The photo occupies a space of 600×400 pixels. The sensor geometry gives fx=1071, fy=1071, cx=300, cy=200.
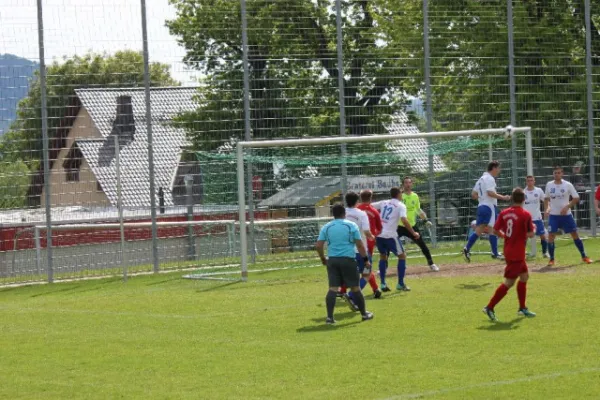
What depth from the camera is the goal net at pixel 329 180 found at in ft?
85.4

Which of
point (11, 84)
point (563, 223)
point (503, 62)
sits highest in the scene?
point (503, 62)

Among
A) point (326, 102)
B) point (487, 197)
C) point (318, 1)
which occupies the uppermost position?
point (318, 1)

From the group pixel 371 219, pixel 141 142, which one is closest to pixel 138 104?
pixel 141 142

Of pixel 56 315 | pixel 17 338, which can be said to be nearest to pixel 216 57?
pixel 56 315

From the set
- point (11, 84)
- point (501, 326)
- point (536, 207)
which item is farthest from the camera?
point (11, 84)

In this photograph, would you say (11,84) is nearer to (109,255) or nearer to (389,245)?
(109,255)

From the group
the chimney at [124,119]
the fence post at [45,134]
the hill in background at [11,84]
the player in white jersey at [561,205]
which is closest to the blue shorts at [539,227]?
the player in white jersey at [561,205]

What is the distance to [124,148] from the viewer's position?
2680 centimetres

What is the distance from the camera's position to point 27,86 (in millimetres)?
25156

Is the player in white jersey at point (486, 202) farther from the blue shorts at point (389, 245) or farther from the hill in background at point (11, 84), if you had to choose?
the hill in background at point (11, 84)

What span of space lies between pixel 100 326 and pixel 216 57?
474 inches

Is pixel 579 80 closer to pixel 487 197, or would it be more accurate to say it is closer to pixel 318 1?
pixel 318 1

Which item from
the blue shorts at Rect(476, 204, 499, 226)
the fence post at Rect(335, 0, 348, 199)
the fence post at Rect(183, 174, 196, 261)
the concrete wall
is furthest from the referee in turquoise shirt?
the fence post at Rect(335, 0, 348, 199)

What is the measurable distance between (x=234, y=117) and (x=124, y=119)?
2.85 m
